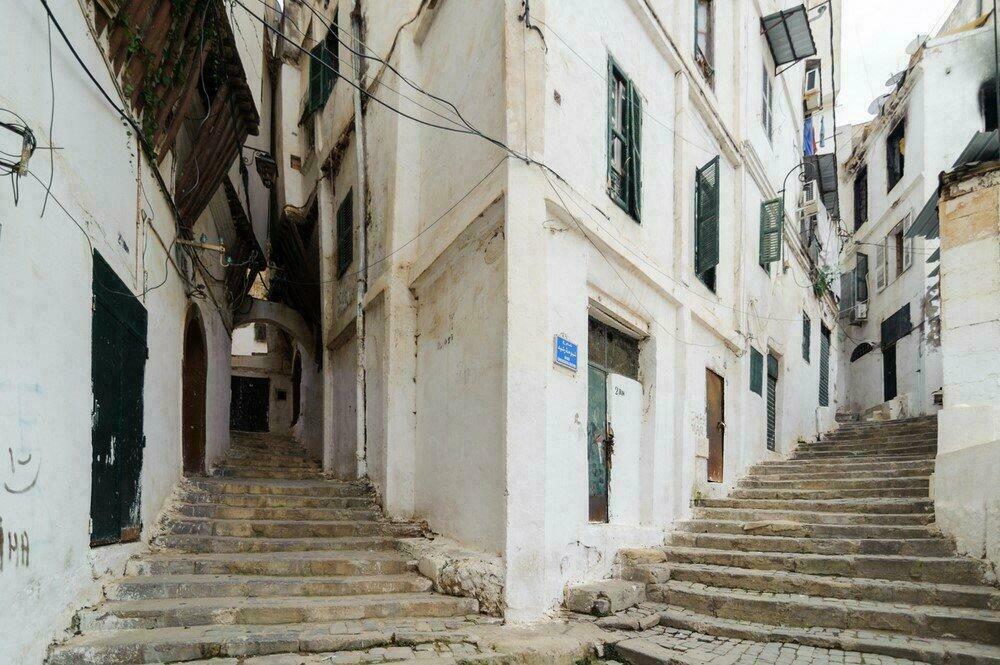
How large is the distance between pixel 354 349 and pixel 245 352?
59.2 ft

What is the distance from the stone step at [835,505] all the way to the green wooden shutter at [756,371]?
2927 mm

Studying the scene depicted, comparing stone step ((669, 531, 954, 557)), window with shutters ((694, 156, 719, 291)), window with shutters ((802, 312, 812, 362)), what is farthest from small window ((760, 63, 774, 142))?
stone step ((669, 531, 954, 557))

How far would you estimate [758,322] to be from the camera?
1117 cm

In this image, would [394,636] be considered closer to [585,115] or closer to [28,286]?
[28,286]

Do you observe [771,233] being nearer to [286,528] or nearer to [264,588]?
[286,528]

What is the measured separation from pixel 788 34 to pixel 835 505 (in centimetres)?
985

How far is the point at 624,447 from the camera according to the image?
23.4ft

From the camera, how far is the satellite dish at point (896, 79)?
17.1 m

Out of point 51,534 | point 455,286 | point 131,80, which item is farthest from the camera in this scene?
point 455,286

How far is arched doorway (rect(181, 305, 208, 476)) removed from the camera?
30.4 feet

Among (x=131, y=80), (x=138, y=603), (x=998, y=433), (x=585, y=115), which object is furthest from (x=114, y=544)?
(x=998, y=433)

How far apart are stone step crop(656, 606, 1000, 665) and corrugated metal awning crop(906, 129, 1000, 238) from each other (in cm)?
530

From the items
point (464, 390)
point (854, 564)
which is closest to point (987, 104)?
point (854, 564)

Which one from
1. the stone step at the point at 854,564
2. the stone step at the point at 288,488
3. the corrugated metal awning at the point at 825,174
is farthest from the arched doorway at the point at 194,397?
the corrugated metal awning at the point at 825,174
